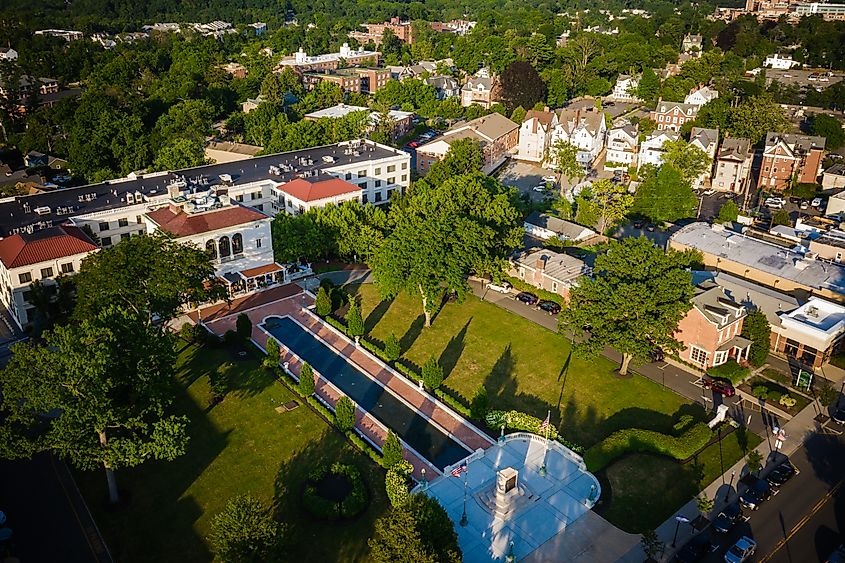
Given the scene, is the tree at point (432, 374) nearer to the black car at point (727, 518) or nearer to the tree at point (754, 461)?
the black car at point (727, 518)

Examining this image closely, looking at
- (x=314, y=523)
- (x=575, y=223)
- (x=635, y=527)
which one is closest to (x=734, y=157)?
(x=575, y=223)

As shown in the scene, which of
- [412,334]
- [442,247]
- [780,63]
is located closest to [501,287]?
[442,247]

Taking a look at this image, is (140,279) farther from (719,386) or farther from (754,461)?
(719,386)

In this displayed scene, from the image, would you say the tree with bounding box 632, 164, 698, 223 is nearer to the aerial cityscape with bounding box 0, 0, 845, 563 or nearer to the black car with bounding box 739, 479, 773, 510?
the aerial cityscape with bounding box 0, 0, 845, 563

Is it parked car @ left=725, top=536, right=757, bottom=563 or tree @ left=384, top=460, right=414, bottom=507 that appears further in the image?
tree @ left=384, top=460, right=414, bottom=507

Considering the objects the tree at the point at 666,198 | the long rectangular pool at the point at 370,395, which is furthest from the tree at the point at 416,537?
the tree at the point at 666,198

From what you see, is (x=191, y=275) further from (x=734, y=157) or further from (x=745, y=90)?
(x=745, y=90)

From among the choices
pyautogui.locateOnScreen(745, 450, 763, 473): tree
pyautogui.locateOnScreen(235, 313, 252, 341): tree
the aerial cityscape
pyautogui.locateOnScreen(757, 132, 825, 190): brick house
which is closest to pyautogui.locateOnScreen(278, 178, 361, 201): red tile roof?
the aerial cityscape
